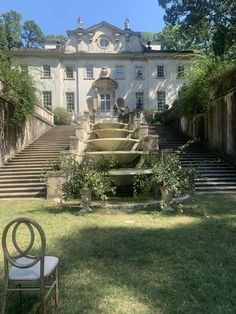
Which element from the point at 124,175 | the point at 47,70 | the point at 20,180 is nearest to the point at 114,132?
A: the point at 20,180

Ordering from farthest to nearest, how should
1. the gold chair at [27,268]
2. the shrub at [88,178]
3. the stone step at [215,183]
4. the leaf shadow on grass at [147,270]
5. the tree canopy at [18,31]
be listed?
1. the tree canopy at [18,31]
2. the stone step at [215,183]
3. the shrub at [88,178]
4. the leaf shadow on grass at [147,270]
5. the gold chair at [27,268]

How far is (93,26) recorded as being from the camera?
1684 inches

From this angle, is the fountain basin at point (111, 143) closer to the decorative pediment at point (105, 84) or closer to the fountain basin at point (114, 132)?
the fountain basin at point (114, 132)

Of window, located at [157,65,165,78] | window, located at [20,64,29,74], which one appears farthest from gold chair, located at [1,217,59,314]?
window, located at [157,65,165,78]

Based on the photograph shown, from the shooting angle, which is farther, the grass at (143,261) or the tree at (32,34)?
the tree at (32,34)

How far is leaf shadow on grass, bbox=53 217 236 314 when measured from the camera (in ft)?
12.1

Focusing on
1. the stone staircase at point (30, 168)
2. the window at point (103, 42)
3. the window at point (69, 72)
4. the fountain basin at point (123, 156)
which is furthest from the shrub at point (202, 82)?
the window at point (103, 42)

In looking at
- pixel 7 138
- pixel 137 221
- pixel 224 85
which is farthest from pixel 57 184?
pixel 224 85

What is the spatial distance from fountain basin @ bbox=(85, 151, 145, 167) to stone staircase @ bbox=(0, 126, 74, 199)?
2.32m

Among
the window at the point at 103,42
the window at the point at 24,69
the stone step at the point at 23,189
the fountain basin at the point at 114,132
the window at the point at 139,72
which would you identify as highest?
the window at the point at 103,42

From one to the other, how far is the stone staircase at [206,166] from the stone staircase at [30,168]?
464 centimetres

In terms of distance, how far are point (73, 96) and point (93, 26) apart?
8.29m

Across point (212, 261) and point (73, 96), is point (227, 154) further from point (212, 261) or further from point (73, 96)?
point (73, 96)

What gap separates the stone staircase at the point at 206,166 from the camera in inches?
478
